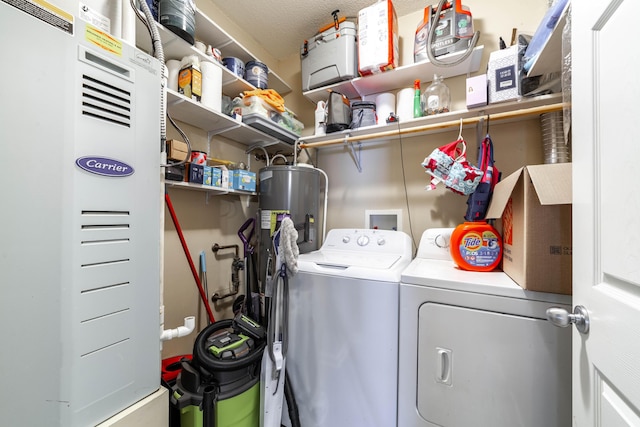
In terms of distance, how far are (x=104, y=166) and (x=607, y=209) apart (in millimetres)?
1356

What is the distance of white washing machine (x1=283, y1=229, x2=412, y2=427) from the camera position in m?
1.12

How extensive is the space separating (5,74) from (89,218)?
1.30 ft

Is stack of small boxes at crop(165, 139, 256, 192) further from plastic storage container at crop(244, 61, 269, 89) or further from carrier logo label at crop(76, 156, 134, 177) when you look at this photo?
plastic storage container at crop(244, 61, 269, 89)

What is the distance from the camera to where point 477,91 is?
1.48m

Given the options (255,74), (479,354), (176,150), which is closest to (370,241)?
(479,354)

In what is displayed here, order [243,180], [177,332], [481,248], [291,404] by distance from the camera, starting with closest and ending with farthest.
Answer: [177,332]
[481,248]
[291,404]
[243,180]

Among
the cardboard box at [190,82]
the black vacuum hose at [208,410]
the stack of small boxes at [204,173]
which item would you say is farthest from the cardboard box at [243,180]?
the black vacuum hose at [208,410]

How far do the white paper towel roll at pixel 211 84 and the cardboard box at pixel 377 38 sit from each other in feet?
3.39

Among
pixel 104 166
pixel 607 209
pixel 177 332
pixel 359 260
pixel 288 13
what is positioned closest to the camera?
pixel 607 209

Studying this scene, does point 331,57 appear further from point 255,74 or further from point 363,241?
point 363,241

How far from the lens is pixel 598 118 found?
0.58 metres

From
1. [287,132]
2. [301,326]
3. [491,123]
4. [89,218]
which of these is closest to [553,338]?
[301,326]

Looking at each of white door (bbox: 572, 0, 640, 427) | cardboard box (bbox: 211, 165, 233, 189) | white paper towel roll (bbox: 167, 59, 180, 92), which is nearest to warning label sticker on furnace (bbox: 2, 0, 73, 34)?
white paper towel roll (bbox: 167, 59, 180, 92)

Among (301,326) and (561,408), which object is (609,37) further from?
(301,326)
